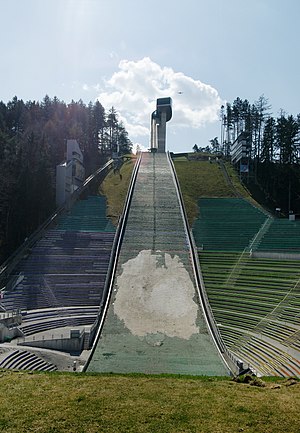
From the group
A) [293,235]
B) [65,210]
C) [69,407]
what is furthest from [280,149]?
[69,407]

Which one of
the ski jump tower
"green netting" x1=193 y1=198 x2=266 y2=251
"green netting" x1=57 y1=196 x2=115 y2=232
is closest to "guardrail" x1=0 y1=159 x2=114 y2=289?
"green netting" x1=57 y1=196 x2=115 y2=232

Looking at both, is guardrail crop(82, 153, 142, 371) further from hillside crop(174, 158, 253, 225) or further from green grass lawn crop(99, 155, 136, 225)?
hillside crop(174, 158, 253, 225)

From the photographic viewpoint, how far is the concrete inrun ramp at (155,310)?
18.1 m

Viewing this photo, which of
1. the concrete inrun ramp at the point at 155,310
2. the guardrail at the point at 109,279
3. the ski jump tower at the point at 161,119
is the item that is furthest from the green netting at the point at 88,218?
the ski jump tower at the point at 161,119

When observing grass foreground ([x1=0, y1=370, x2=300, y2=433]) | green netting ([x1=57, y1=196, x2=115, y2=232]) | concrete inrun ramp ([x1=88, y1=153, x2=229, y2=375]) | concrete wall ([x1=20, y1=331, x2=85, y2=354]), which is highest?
green netting ([x1=57, y1=196, x2=115, y2=232])

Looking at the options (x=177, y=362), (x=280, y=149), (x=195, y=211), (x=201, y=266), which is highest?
(x=280, y=149)

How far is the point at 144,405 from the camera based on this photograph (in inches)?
346

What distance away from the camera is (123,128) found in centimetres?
8819

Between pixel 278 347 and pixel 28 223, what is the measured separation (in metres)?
→ 24.9

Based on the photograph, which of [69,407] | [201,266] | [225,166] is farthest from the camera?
[225,166]

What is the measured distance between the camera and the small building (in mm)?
43344

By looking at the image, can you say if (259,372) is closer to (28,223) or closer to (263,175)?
(28,223)

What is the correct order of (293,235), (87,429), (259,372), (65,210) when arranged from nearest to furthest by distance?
(87,429) → (259,372) → (293,235) → (65,210)

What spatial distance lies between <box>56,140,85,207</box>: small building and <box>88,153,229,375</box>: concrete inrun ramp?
8316 millimetres
